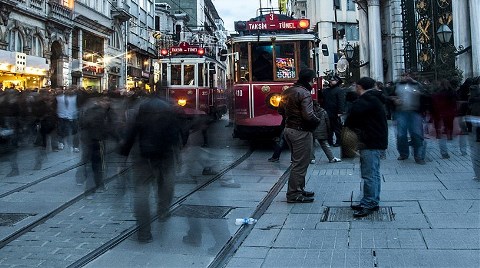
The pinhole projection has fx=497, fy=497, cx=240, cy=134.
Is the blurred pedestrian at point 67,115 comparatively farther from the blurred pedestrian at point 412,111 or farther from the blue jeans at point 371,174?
the blue jeans at point 371,174

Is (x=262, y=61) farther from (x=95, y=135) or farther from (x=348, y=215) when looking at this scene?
(x=348, y=215)

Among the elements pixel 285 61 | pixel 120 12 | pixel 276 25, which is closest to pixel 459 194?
pixel 285 61

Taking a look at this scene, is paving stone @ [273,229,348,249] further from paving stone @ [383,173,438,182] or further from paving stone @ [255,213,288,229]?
paving stone @ [383,173,438,182]

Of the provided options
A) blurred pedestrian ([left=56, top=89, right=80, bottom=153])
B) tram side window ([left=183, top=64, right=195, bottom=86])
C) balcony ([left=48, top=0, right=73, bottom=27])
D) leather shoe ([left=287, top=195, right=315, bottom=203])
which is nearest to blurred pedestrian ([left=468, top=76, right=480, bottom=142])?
leather shoe ([left=287, top=195, right=315, bottom=203])

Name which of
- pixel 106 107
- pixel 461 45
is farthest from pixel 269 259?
pixel 461 45

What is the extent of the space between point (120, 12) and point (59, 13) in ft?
35.6

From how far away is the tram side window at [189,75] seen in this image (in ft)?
72.3

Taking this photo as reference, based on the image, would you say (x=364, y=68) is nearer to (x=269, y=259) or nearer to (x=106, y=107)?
(x=106, y=107)

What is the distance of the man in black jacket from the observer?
676 centimetres

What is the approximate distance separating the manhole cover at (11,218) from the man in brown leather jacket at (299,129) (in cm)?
394

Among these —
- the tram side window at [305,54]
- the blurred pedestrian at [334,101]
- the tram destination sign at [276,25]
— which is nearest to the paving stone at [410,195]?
the blurred pedestrian at [334,101]

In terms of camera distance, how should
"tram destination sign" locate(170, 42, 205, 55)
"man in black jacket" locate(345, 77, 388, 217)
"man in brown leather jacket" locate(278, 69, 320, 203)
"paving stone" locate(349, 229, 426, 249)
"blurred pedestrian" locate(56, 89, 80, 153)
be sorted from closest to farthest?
"paving stone" locate(349, 229, 426, 249) < "man in black jacket" locate(345, 77, 388, 217) < "man in brown leather jacket" locate(278, 69, 320, 203) < "blurred pedestrian" locate(56, 89, 80, 153) < "tram destination sign" locate(170, 42, 205, 55)

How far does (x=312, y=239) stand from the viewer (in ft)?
18.9

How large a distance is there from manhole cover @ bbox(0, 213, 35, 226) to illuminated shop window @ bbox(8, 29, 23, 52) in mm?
20397
